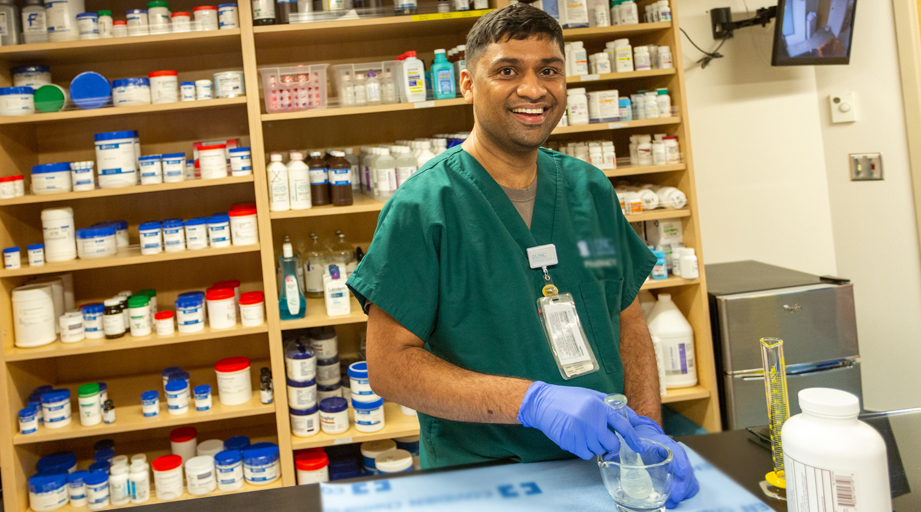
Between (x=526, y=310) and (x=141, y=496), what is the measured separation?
2.11 meters

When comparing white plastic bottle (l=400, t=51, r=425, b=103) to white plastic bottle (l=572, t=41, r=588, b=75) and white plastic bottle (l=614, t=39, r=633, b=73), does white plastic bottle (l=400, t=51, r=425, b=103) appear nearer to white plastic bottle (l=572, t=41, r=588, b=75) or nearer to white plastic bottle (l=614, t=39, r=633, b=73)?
white plastic bottle (l=572, t=41, r=588, b=75)

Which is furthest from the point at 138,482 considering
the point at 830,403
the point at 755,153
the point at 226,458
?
the point at 755,153

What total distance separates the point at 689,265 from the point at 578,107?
79 centimetres

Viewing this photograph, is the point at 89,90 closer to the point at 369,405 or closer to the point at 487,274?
the point at 369,405

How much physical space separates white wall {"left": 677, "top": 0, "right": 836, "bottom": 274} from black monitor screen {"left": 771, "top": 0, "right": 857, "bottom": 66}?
0.33m

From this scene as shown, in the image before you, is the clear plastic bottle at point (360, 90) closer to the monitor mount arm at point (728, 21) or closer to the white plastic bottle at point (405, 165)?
the white plastic bottle at point (405, 165)

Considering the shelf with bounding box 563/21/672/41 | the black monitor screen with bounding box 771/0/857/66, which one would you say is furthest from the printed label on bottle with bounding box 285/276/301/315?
the black monitor screen with bounding box 771/0/857/66

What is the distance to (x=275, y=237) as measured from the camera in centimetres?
310

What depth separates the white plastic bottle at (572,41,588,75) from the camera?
273 centimetres

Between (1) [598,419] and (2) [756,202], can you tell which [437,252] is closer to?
(1) [598,419]

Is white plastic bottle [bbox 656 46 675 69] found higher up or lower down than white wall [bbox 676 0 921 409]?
higher up

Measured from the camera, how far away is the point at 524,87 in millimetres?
1259

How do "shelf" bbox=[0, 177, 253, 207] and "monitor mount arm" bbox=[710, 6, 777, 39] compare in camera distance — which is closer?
"shelf" bbox=[0, 177, 253, 207]

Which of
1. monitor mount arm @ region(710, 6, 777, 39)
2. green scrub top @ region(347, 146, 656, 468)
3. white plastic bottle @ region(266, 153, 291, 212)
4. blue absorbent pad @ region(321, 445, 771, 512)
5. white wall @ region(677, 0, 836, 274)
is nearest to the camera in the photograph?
blue absorbent pad @ region(321, 445, 771, 512)
